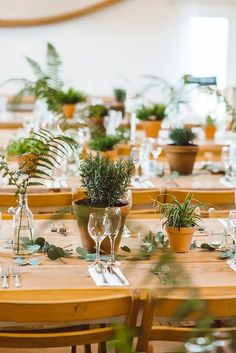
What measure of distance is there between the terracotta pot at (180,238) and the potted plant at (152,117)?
333 centimetres

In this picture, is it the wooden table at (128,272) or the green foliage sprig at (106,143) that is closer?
the wooden table at (128,272)

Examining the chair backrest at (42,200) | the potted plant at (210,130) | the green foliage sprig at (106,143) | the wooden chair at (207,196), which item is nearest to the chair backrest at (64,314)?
the chair backrest at (42,200)

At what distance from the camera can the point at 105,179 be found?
100 inches

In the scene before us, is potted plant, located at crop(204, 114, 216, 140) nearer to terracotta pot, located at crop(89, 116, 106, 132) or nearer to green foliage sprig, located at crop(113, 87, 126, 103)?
green foliage sprig, located at crop(113, 87, 126, 103)

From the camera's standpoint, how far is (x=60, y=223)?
10.3ft

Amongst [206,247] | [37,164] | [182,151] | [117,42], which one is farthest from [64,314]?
[117,42]

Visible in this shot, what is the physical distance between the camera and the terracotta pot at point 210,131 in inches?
251

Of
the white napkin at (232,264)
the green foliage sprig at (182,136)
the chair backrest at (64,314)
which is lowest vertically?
the chair backrest at (64,314)

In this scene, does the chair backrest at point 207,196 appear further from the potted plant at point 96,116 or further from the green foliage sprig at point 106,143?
the potted plant at point 96,116

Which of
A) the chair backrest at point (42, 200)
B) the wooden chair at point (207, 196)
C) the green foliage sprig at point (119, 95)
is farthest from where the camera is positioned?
the green foliage sprig at point (119, 95)

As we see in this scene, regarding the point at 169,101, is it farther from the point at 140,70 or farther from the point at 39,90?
the point at 140,70

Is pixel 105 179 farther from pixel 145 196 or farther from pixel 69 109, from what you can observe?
pixel 69 109

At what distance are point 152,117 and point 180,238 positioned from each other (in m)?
3.40

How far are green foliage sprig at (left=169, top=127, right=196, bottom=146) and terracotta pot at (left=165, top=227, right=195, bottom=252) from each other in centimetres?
184
